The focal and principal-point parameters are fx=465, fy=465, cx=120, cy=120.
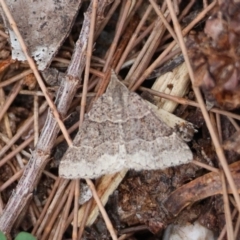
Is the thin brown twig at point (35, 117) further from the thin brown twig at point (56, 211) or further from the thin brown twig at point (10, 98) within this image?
the thin brown twig at point (56, 211)

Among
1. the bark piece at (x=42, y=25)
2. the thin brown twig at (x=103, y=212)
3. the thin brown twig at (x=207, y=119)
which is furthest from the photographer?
the bark piece at (x=42, y=25)

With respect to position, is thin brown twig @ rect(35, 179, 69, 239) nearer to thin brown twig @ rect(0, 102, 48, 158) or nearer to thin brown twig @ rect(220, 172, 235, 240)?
thin brown twig @ rect(0, 102, 48, 158)

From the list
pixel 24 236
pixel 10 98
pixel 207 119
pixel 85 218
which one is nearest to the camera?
pixel 207 119

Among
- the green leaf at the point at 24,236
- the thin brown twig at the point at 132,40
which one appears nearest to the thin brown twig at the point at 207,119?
the thin brown twig at the point at 132,40

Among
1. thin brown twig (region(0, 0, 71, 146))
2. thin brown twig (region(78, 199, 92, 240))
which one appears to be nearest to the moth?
thin brown twig (region(0, 0, 71, 146))

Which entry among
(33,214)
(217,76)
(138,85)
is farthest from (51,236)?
(217,76)

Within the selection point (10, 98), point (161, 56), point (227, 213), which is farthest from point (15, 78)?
point (227, 213)

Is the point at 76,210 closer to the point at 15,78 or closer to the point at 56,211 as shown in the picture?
the point at 56,211

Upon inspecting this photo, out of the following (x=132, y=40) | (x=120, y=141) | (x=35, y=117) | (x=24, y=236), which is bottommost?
(x=24, y=236)
